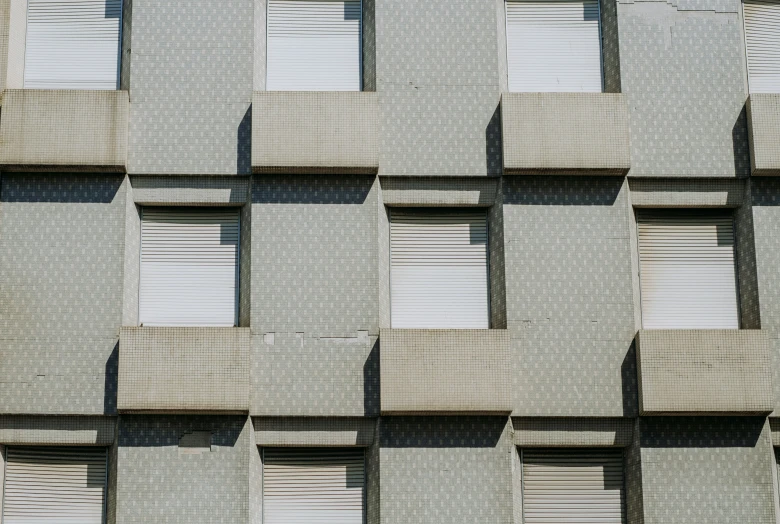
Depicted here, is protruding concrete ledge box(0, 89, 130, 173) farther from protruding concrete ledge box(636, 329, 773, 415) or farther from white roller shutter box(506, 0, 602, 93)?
protruding concrete ledge box(636, 329, 773, 415)

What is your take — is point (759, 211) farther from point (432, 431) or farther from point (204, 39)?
point (204, 39)

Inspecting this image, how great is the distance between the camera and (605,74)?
1227cm

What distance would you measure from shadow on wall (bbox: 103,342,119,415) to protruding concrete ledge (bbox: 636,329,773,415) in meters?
6.19

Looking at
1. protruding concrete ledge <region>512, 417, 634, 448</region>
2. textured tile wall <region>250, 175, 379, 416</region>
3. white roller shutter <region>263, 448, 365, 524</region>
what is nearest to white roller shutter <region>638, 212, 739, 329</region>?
protruding concrete ledge <region>512, 417, 634, 448</region>

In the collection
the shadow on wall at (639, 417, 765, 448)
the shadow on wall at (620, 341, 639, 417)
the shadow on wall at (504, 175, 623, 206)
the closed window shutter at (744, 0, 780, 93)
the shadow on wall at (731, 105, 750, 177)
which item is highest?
the closed window shutter at (744, 0, 780, 93)

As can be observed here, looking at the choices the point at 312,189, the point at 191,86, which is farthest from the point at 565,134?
the point at 191,86

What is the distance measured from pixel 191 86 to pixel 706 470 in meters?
7.80

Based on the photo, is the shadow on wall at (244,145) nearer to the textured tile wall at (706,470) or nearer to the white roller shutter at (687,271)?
the white roller shutter at (687,271)

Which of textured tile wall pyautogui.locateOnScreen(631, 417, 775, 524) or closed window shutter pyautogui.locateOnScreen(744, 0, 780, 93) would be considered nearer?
textured tile wall pyautogui.locateOnScreen(631, 417, 775, 524)

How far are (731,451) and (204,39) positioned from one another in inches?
322

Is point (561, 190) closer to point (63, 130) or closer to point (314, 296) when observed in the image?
point (314, 296)

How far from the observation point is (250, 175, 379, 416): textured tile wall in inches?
438

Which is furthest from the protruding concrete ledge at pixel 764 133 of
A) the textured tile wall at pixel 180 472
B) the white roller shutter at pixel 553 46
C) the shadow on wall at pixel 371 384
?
the textured tile wall at pixel 180 472

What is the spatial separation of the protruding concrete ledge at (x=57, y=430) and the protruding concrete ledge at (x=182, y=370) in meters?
0.45
